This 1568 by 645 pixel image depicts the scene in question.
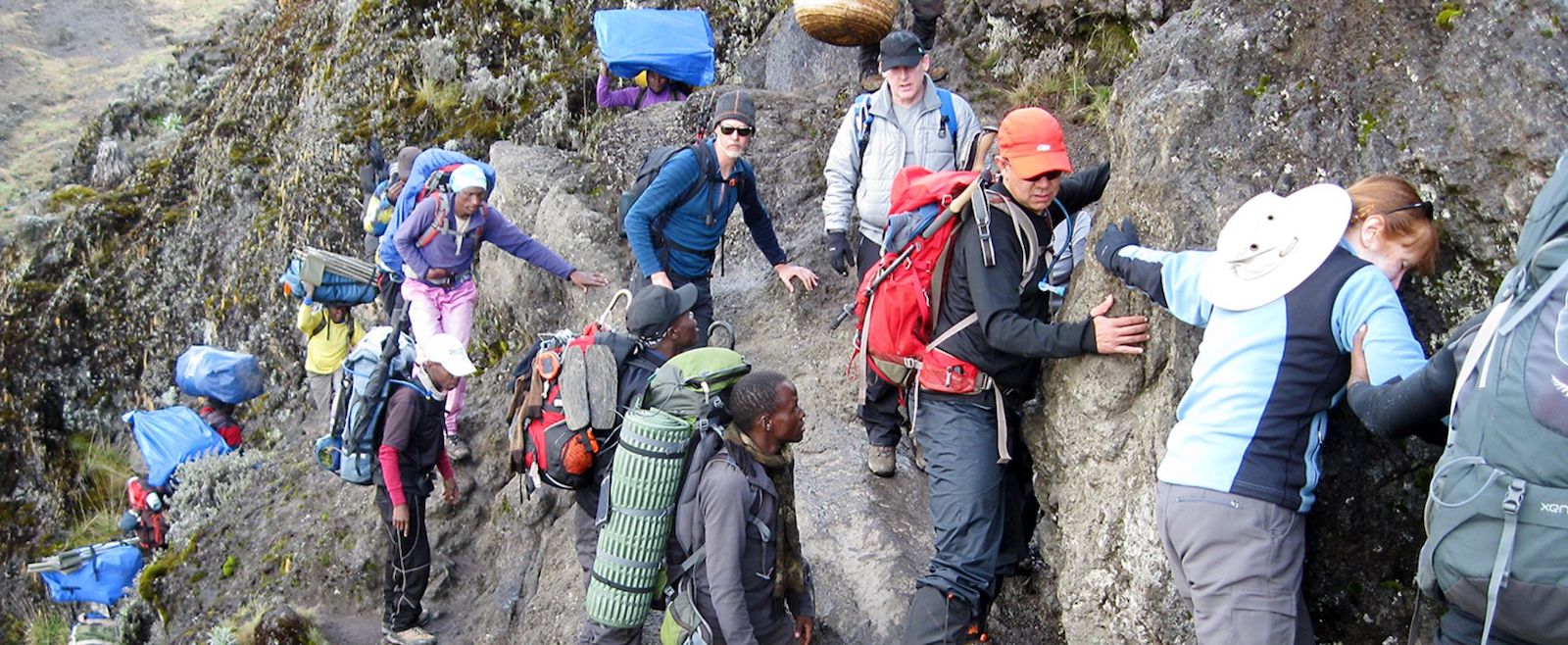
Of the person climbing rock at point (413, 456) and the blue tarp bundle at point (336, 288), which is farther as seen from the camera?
the blue tarp bundle at point (336, 288)

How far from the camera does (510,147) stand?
11.7m

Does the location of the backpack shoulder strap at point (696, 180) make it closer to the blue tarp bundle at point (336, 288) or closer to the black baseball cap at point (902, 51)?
the black baseball cap at point (902, 51)

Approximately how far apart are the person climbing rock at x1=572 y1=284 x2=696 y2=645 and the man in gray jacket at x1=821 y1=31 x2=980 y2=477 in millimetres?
1556

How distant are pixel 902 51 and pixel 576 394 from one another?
3.00 metres

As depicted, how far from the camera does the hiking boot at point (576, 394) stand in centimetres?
518

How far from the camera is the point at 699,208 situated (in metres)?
7.64

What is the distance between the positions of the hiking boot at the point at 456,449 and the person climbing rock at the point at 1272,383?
749cm

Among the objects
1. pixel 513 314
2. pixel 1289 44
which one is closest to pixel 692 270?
pixel 513 314

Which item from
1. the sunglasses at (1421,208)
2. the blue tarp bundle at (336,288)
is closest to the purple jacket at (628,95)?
the blue tarp bundle at (336,288)

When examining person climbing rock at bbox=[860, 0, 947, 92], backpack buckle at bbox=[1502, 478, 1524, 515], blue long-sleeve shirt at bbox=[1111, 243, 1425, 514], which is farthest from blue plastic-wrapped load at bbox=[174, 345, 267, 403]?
→ backpack buckle at bbox=[1502, 478, 1524, 515]

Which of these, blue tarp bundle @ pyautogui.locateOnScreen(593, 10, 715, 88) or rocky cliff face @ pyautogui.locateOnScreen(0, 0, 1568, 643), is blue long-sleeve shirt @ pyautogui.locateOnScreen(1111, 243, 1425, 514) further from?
blue tarp bundle @ pyautogui.locateOnScreen(593, 10, 715, 88)

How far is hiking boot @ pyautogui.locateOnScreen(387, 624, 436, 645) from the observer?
802 centimetres

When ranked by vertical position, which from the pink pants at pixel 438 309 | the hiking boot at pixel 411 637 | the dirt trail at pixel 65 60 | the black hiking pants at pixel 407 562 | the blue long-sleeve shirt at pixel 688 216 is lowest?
the dirt trail at pixel 65 60

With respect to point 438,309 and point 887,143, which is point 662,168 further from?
point 438,309
